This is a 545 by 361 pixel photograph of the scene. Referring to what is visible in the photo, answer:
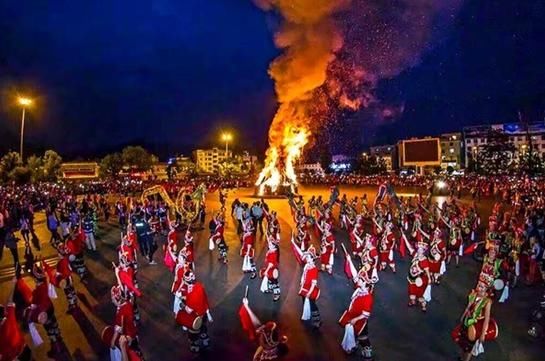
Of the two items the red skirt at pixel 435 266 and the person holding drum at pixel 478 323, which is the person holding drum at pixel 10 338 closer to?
the person holding drum at pixel 478 323

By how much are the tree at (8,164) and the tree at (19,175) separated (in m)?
1.36

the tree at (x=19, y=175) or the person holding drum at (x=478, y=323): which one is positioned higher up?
the tree at (x=19, y=175)

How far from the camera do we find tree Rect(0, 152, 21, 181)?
5231cm

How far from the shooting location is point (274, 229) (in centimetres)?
1436

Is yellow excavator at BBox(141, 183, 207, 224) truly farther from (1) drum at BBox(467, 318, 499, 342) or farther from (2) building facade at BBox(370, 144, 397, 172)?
(2) building facade at BBox(370, 144, 397, 172)

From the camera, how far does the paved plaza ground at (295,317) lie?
9.24 m

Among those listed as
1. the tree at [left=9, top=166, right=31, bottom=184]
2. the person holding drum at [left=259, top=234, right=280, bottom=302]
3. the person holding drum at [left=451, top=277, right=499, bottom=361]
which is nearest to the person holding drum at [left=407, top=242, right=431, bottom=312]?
the person holding drum at [left=451, top=277, right=499, bottom=361]

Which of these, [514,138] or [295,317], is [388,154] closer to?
[514,138]

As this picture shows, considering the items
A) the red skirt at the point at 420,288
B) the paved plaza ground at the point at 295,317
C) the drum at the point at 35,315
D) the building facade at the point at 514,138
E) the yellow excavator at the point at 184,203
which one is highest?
the building facade at the point at 514,138

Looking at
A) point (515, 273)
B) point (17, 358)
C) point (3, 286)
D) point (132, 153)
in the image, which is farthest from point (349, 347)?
point (132, 153)

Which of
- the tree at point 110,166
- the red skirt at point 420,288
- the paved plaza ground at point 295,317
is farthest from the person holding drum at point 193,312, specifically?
the tree at point 110,166

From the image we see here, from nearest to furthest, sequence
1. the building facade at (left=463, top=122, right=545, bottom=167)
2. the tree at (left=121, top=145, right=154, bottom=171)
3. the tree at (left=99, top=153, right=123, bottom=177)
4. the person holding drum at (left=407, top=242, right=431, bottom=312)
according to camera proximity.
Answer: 1. the person holding drum at (left=407, top=242, right=431, bottom=312)
2. the tree at (left=99, top=153, right=123, bottom=177)
3. the tree at (left=121, top=145, right=154, bottom=171)
4. the building facade at (left=463, top=122, right=545, bottom=167)

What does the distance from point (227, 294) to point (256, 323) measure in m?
6.75

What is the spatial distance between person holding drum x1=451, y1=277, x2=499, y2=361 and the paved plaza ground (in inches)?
42.2
